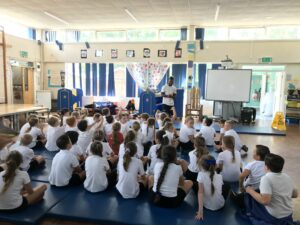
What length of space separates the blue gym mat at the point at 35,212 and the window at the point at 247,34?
9017mm

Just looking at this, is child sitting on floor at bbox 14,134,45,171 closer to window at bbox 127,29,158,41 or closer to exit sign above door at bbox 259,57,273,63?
window at bbox 127,29,158,41

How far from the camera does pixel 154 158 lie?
3.39 m

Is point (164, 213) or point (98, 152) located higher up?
point (98, 152)

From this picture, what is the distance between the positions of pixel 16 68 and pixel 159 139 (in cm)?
912

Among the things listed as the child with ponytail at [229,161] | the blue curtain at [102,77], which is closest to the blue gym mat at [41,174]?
the child with ponytail at [229,161]

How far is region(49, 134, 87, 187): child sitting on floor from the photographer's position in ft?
9.95

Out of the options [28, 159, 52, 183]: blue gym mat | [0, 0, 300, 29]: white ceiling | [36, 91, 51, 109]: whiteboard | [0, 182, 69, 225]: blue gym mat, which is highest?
[0, 0, 300, 29]: white ceiling

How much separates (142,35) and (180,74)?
2.39 m

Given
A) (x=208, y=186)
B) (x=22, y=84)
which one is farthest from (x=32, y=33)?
(x=208, y=186)

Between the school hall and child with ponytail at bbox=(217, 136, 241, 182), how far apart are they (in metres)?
0.01

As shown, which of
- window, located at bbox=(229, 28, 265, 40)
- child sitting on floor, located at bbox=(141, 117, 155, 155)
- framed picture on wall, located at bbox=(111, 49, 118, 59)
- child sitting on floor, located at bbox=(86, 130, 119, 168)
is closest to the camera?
child sitting on floor, located at bbox=(86, 130, 119, 168)

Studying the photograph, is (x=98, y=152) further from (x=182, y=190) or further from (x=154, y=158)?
(x=182, y=190)

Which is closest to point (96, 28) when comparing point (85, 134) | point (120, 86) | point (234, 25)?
point (120, 86)

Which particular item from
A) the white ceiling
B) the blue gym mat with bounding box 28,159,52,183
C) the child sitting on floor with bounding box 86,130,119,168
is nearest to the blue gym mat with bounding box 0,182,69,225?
the blue gym mat with bounding box 28,159,52,183
